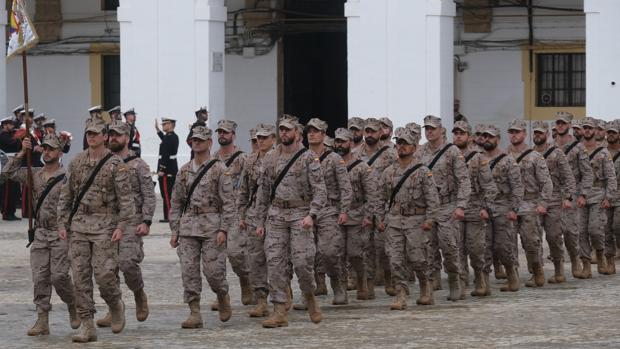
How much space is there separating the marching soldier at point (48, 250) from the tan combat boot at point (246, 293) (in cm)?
222

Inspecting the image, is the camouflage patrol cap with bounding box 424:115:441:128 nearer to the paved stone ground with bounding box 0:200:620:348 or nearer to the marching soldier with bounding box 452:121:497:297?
the marching soldier with bounding box 452:121:497:297

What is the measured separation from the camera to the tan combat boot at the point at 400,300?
1518 centimetres

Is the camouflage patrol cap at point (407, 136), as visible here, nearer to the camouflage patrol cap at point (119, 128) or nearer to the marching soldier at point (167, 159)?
the camouflage patrol cap at point (119, 128)

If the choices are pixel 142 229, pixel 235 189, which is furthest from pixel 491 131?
pixel 142 229

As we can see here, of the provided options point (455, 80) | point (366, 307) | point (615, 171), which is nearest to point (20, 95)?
point (455, 80)

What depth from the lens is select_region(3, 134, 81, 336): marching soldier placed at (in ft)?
45.1

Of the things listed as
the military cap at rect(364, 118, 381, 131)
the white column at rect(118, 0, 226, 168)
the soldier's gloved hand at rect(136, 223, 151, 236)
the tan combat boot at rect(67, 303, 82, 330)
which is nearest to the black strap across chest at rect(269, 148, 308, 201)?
the soldier's gloved hand at rect(136, 223, 151, 236)

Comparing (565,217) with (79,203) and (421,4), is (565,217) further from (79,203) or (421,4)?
(421,4)

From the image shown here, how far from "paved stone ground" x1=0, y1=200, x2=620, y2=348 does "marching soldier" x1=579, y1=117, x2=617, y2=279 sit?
930mm

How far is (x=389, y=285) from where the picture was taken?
16.8 m

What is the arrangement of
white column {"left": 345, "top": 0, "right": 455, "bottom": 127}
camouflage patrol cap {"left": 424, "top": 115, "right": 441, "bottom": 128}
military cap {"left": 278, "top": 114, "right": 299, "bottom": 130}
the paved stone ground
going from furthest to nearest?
white column {"left": 345, "top": 0, "right": 455, "bottom": 127}
camouflage patrol cap {"left": 424, "top": 115, "right": 441, "bottom": 128}
military cap {"left": 278, "top": 114, "right": 299, "bottom": 130}
the paved stone ground

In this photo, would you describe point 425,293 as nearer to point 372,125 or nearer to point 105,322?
point 372,125

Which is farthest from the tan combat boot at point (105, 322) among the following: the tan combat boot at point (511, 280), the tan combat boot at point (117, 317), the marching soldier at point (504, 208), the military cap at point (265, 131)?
the tan combat boot at point (511, 280)

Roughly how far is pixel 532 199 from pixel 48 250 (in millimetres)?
5888
